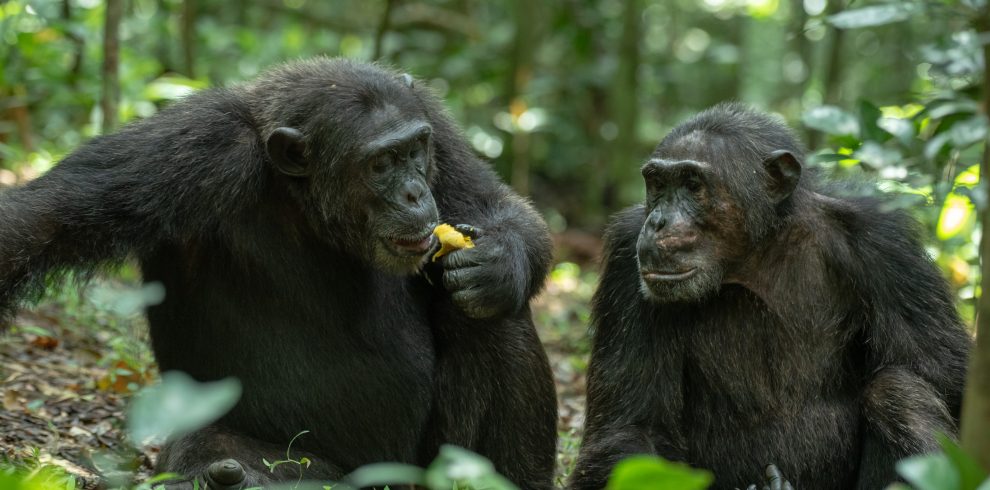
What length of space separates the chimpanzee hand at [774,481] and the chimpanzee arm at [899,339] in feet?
1.48

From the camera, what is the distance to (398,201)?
6.90m

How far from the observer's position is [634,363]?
7148 millimetres

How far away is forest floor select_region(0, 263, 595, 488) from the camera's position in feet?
23.7

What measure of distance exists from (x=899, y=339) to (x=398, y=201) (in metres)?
3.12

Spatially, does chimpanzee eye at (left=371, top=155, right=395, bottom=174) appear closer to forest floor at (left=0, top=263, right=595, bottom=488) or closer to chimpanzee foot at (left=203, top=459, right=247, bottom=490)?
forest floor at (left=0, top=263, right=595, bottom=488)

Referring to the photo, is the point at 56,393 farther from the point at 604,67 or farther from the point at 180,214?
the point at 604,67

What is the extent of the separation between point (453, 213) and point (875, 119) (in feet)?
9.04

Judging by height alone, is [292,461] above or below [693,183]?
below

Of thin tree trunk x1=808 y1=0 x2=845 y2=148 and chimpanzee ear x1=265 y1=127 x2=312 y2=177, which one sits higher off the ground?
thin tree trunk x1=808 y1=0 x2=845 y2=148

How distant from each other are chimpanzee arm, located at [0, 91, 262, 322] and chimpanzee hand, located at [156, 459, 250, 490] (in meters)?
1.39

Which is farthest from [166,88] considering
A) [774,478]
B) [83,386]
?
[774,478]

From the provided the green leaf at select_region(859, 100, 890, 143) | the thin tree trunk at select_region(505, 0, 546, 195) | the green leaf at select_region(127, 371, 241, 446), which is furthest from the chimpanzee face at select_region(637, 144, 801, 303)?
the thin tree trunk at select_region(505, 0, 546, 195)

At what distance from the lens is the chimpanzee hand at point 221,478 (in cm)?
632

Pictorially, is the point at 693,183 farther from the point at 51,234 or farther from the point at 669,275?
the point at 51,234
